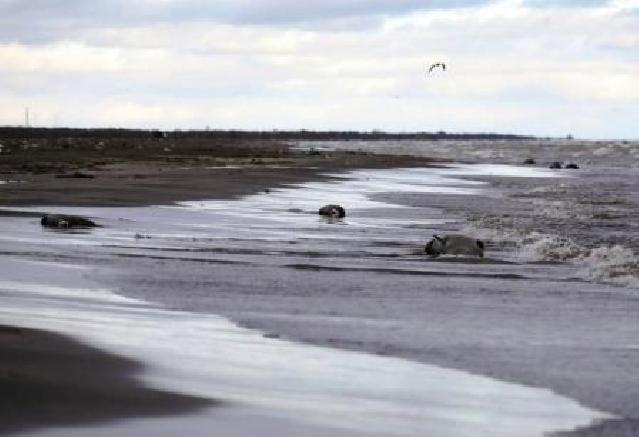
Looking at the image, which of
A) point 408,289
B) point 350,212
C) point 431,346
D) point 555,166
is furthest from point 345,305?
point 555,166

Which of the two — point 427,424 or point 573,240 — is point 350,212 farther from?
point 427,424

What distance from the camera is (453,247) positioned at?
721 inches

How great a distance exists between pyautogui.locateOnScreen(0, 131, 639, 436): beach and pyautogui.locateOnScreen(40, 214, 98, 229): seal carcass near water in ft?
1.23

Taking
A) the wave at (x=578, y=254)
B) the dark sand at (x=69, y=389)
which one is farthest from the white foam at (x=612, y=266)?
the dark sand at (x=69, y=389)

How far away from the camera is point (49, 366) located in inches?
359

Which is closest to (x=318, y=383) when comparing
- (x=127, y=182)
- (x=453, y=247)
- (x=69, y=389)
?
(x=69, y=389)

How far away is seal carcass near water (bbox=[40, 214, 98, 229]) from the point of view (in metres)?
21.3

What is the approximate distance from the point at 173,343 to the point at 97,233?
10747mm

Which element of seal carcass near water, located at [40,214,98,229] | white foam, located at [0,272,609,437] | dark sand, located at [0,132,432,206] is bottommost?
dark sand, located at [0,132,432,206]

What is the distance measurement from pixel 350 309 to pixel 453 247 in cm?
591

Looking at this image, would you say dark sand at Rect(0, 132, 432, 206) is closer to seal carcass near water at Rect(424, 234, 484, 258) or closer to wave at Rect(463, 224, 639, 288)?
wave at Rect(463, 224, 639, 288)

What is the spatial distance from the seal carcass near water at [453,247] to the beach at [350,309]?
1.00ft

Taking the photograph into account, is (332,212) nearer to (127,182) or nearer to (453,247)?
(453,247)

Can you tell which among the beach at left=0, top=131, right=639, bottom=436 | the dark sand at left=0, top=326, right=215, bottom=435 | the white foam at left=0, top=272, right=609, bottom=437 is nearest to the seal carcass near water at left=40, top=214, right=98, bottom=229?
the beach at left=0, top=131, right=639, bottom=436
